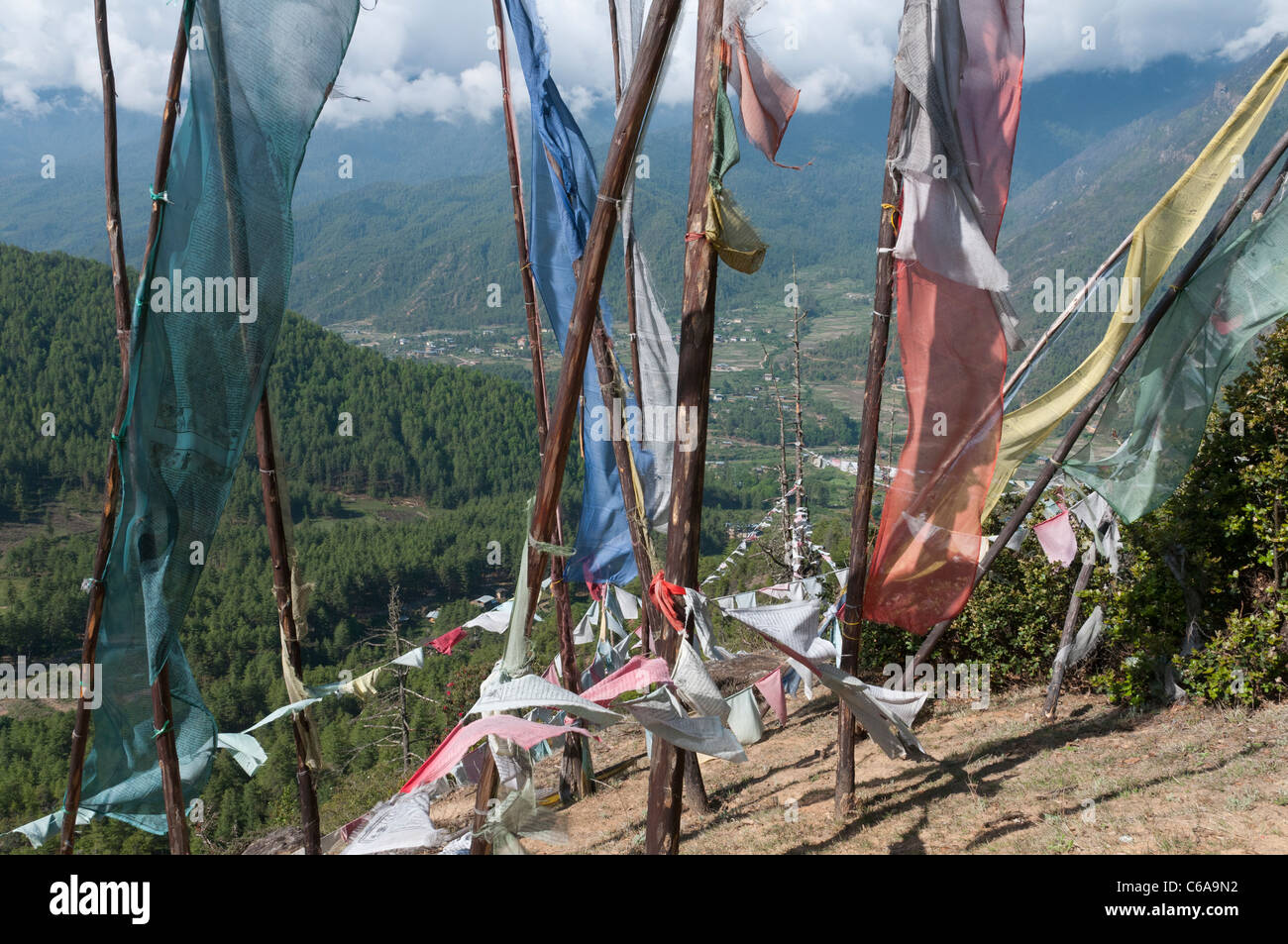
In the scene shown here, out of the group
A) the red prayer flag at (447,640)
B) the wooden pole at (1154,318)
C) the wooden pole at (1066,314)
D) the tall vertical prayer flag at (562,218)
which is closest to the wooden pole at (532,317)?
the tall vertical prayer flag at (562,218)

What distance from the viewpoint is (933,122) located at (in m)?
4.54

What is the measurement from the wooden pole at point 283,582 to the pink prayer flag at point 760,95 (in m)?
2.59

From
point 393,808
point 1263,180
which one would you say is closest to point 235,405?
point 393,808

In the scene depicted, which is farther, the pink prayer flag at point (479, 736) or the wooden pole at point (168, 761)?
the wooden pole at point (168, 761)

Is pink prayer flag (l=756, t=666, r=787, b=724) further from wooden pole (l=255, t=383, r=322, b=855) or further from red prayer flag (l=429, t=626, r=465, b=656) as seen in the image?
wooden pole (l=255, t=383, r=322, b=855)

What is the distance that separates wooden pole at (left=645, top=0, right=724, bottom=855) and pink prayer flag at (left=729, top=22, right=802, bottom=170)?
0.43ft

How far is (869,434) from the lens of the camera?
221 inches

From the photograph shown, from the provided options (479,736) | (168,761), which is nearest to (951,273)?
(479,736)

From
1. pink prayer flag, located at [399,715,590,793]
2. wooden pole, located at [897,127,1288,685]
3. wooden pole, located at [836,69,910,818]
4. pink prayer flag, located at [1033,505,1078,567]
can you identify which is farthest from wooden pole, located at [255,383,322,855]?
pink prayer flag, located at [1033,505,1078,567]

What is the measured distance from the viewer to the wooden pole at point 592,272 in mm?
3760

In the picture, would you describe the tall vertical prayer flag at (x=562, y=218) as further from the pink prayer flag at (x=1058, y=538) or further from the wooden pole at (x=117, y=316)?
the pink prayer flag at (x=1058, y=538)

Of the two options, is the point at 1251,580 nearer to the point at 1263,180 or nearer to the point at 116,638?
the point at 1263,180

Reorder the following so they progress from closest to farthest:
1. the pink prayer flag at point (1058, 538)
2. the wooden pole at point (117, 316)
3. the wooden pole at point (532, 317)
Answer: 1. the wooden pole at point (117, 316)
2. the wooden pole at point (532, 317)
3. the pink prayer flag at point (1058, 538)

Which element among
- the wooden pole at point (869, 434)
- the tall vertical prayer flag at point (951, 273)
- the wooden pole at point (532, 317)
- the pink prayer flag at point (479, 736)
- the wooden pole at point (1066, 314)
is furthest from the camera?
the wooden pole at point (532, 317)
